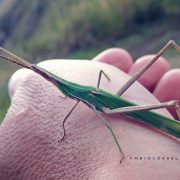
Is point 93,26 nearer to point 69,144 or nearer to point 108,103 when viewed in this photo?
point 108,103

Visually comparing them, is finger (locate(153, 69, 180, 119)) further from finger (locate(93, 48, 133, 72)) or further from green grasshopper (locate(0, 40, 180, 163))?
green grasshopper (locate(0, 40, 180, 163))

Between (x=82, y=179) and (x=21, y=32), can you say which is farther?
(x=21, y=32)

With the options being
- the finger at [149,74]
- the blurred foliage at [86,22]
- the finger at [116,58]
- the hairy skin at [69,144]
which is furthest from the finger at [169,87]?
the blurred foliage at [86,22]

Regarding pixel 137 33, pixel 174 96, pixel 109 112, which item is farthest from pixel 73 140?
pixel 137 33

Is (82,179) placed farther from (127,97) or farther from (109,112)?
(127,97)

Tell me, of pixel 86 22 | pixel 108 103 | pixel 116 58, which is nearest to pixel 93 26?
pixel 86 22

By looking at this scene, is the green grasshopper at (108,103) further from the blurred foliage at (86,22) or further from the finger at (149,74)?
the blurred foliage at (86,22)

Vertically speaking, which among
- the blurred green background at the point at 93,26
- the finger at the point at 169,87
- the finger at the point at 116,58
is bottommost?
the blurred green background at the point at 93,26
